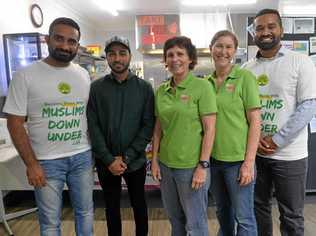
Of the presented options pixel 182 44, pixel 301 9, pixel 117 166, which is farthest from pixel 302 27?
pixel 301 9

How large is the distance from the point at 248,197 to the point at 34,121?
1.24m

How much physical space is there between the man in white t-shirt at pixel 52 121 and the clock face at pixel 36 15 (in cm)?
318

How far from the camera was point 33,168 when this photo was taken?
5.35 ft

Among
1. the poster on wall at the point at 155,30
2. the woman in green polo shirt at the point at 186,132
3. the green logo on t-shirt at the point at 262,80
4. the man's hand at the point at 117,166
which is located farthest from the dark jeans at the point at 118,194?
the poster on wall at the point at 155,30

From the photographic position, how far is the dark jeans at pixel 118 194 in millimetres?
1892

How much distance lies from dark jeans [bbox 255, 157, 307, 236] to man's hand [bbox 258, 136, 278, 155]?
Result: 68 mm

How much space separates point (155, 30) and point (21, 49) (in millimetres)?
2373

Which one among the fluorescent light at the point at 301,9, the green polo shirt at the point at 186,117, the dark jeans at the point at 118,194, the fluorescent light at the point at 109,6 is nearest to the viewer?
the green polo shirt at the point at 186,117

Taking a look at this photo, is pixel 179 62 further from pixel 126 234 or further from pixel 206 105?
pixel 126 234

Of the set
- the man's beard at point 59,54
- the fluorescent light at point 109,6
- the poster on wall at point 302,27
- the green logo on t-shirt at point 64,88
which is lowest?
the green logo on t-shirt at point 64,88

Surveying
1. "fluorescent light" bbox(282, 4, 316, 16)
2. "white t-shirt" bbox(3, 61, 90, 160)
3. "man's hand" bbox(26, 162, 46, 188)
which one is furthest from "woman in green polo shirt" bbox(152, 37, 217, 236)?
"fluorescent light" bbox(282, 4, 316, 16)

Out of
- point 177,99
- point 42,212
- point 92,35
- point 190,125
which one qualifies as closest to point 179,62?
point 177,99

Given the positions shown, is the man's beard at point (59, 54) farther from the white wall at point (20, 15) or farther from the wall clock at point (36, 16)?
the wall clock at point (36, 16)

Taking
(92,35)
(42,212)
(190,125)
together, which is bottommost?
(42,212)
